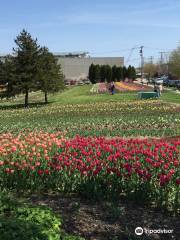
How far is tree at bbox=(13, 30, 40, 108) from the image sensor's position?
130 feet

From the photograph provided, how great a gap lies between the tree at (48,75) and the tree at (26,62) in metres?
0.54

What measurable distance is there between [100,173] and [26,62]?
33580 millimetres

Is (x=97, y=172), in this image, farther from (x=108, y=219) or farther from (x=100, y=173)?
(x=108, y=219)

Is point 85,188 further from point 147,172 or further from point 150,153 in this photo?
point 150,153

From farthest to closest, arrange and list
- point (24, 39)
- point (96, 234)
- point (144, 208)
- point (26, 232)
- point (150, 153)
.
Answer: point (24, 39) < point (150, 153) < point (144, 208) < point (96, 234) < point (26, 232)

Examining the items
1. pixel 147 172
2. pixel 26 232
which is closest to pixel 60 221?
pixel 26 232

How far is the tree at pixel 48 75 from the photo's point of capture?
4069 centimetres

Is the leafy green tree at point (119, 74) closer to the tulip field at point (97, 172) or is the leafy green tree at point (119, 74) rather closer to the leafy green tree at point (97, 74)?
the leafy green tree at point (97, 74)

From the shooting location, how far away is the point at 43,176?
859cm

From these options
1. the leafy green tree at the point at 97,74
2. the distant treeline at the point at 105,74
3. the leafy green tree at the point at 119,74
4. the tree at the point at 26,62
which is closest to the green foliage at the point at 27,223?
the tree at the point at 26,62

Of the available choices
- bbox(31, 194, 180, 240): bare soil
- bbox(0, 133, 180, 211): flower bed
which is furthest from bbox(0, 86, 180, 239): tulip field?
bbox(31, 194, 180, 240): bare soil

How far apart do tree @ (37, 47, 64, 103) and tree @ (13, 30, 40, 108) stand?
1.78 ft

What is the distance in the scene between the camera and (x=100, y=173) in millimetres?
8273

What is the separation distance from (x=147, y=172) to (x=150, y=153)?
3.82 feet
